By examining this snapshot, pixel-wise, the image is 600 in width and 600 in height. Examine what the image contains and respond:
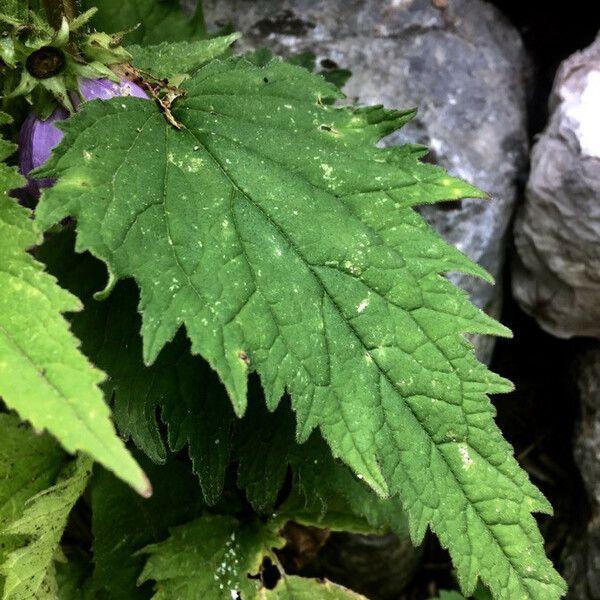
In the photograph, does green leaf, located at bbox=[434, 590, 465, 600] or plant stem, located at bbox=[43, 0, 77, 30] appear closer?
plant stem, located at bbox=[43, 0, 77, 30]

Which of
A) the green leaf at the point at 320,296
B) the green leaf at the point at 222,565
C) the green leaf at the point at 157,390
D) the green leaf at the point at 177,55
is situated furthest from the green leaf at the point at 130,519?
the green leaf at the point at 177,55

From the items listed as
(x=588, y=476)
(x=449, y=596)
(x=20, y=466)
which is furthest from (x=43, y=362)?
(x=588, y=476)

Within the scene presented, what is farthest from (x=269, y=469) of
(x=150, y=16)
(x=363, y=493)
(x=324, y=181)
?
(x=150, y=16)

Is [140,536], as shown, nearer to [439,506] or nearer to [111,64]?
[439,506]

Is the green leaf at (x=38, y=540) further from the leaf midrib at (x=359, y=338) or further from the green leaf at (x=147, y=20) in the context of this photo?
the green leaf at (x=147, y=20)

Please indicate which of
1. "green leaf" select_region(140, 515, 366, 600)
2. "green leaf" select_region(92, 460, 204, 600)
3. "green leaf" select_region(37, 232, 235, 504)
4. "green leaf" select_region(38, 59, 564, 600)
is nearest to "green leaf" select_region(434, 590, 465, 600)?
"green leaf" select_region(140, 515, 366, 600)

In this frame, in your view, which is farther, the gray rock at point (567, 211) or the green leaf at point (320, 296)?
the gray rock at point (567, 211)

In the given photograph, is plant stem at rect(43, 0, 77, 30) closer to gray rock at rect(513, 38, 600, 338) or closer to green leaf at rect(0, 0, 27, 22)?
green leaf at rect(0, 0, 27, 22)

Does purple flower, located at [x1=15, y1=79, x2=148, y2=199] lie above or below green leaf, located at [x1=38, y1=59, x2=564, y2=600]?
above
